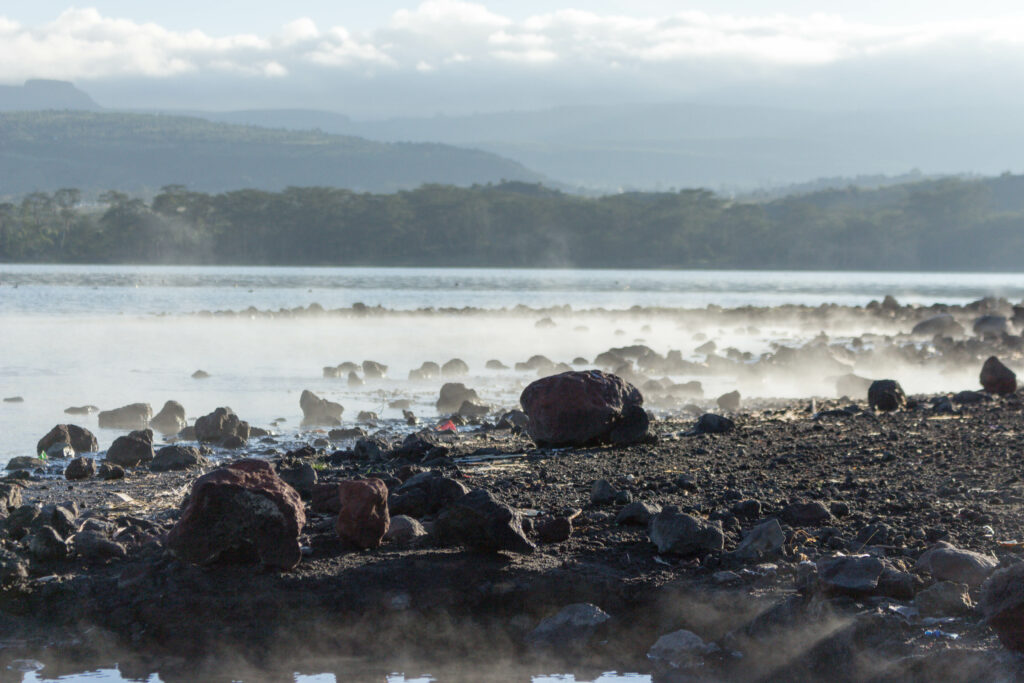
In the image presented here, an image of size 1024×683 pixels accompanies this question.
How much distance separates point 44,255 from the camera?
3506 inches

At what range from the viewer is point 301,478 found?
7336mm

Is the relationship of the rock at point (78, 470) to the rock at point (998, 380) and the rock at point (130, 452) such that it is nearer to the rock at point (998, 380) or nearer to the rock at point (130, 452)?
the rock at point (130, 452)

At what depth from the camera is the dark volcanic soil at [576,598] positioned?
5.05 meters

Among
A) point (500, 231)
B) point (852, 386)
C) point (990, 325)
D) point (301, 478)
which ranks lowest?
point (852, 386)

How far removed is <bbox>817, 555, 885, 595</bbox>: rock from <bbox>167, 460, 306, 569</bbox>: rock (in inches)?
105

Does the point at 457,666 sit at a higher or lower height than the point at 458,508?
lower

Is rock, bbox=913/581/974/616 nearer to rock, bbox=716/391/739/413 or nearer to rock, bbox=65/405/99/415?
rock, bbox=716/391/739/413

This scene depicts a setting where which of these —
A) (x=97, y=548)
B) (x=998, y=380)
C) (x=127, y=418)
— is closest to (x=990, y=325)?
(x=998, y=380)

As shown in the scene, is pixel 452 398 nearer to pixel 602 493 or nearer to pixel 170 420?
pixel 170 420

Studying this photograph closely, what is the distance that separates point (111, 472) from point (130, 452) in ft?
1.90

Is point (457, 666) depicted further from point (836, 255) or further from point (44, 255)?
point (836, 255)

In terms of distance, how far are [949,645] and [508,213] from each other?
342ft

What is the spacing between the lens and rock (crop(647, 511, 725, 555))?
5.94m

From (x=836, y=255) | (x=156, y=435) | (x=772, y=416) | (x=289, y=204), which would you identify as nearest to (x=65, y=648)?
Answer: (x=156, y=435)
